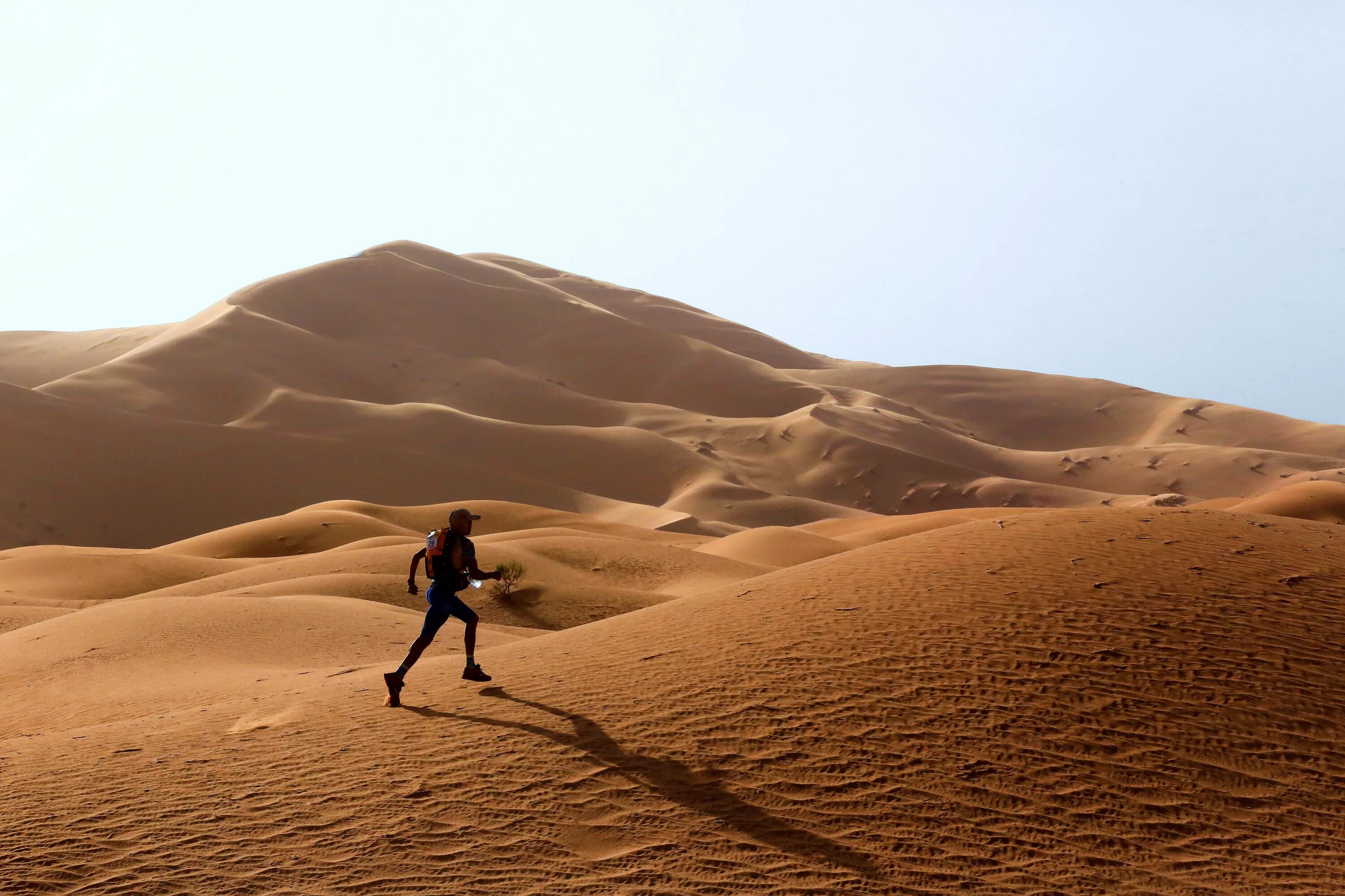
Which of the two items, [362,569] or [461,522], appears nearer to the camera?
[461,522]

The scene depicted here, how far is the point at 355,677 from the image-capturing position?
9.83 meters

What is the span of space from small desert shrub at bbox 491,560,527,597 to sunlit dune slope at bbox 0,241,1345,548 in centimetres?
2181

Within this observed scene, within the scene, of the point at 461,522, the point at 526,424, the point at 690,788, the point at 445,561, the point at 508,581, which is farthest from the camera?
the point at 526,424

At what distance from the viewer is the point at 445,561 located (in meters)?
7.86

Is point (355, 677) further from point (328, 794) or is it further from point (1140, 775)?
point (1140, 775)

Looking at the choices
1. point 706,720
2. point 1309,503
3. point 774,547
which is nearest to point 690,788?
point 706,720

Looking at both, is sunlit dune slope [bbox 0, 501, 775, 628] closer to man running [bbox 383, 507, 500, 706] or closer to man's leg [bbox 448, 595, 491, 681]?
man's leg [bbox 448, 595, 491, 681]

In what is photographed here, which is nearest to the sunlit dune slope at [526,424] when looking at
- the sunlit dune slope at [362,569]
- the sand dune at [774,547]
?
the sand dune at [774,547]

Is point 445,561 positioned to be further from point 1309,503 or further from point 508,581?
point 1309,503

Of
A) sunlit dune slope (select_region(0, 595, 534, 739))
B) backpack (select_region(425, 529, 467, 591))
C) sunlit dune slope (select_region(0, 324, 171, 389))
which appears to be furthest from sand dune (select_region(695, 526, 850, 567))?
sunlit dune slope (select_region(0, 324, 171, 389))

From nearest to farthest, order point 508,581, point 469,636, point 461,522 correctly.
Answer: point 461,522
point 469,636
point 508,581

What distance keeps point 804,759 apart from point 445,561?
9.73ft

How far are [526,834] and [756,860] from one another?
4.13 feet

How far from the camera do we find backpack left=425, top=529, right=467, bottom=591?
7.84 m
